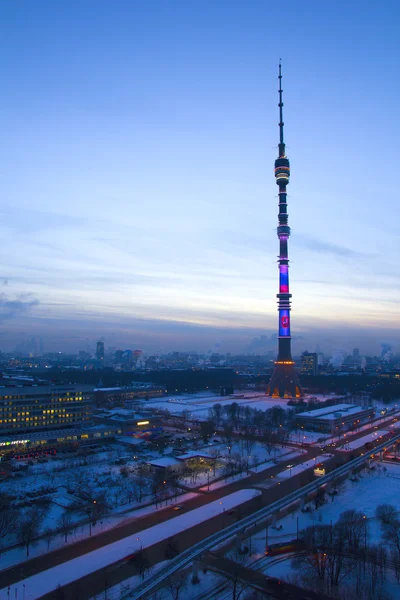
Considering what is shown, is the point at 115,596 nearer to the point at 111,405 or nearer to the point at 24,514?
the point at 24,514

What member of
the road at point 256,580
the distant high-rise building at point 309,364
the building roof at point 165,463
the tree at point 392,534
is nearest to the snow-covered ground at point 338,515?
the tree at point 392,534

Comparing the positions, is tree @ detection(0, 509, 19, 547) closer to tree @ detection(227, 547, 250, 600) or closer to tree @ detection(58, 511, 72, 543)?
tree @ detection(58, 511, 72, 543)

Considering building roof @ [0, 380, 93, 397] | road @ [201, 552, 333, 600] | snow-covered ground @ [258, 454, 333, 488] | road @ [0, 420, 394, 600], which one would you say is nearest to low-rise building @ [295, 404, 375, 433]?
snow-covered ground @ [258, 454, 333, 488]

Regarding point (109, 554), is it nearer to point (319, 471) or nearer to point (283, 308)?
point (319, 471)

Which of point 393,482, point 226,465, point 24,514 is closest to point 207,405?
point 226,465

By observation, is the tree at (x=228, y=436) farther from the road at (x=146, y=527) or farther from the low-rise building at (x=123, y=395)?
the low-rise building at (x=123, y=395)

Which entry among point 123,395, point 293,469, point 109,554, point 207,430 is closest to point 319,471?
point 293,469
